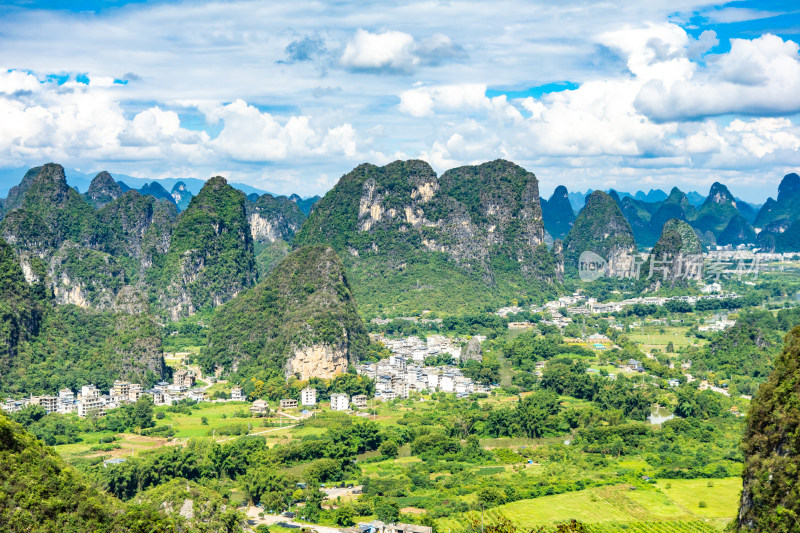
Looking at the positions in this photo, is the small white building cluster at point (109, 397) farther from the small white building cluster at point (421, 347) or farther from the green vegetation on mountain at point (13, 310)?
the small white building cluster at point (421, 347)

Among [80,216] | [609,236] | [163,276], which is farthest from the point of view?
[609,236]

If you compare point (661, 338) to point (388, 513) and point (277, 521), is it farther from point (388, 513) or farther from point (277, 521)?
point (277, 521)

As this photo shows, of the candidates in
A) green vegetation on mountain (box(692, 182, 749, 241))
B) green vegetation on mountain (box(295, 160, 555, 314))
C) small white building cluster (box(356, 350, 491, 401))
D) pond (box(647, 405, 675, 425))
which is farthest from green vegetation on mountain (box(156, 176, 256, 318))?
green vegetation on mountain (box(692, 182, 749, 241))

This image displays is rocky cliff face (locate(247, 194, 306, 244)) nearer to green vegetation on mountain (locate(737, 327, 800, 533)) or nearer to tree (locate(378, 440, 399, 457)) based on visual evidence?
tree (locate(378, 440, 399, 457))

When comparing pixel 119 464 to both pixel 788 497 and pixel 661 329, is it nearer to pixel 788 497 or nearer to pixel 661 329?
pixel 788 497

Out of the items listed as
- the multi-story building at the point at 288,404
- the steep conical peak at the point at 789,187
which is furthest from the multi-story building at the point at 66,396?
the steep conical peak at the point at 789,187

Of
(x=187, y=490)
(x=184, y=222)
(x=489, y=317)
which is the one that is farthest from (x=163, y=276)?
(x=187, y=490)

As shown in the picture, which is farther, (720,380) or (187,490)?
(720,380)
